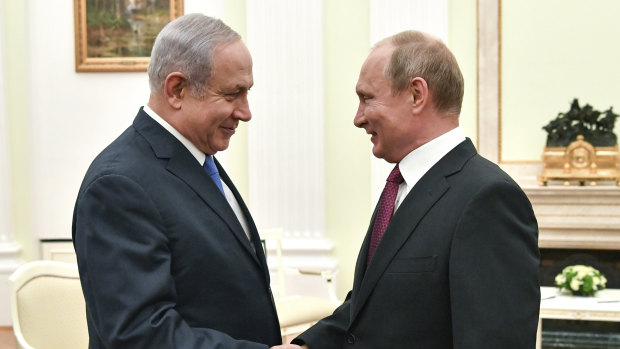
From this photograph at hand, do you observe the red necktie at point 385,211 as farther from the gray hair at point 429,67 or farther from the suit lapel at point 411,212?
the gray hair at point 429,67

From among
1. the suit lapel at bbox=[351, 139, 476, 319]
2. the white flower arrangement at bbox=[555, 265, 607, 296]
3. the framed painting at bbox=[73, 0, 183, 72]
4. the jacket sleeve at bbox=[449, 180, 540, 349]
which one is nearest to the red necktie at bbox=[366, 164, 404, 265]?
the suit lapel at bbox=[351, 139, 476, 319]

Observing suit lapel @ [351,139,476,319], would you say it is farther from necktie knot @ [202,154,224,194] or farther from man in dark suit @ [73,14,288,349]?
necktie knot @ [202,154,224,194]

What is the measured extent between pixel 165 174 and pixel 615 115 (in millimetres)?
5155

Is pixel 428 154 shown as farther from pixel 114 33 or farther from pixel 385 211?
pixel 114 33

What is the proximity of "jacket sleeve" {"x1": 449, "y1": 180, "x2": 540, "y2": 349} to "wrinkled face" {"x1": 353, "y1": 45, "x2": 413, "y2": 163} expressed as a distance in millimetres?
368

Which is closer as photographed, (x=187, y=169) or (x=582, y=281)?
(x=187, y=169)

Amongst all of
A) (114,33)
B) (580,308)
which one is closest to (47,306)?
(580,308)

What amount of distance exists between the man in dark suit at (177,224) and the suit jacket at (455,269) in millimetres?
346

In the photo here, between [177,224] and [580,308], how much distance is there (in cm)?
408

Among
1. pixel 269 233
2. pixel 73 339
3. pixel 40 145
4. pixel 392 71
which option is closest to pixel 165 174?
pixel 392 71

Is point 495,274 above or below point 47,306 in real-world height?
above

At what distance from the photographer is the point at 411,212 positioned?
2.13 meters

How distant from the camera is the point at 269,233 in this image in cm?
624

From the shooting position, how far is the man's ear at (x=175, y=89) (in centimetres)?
216
